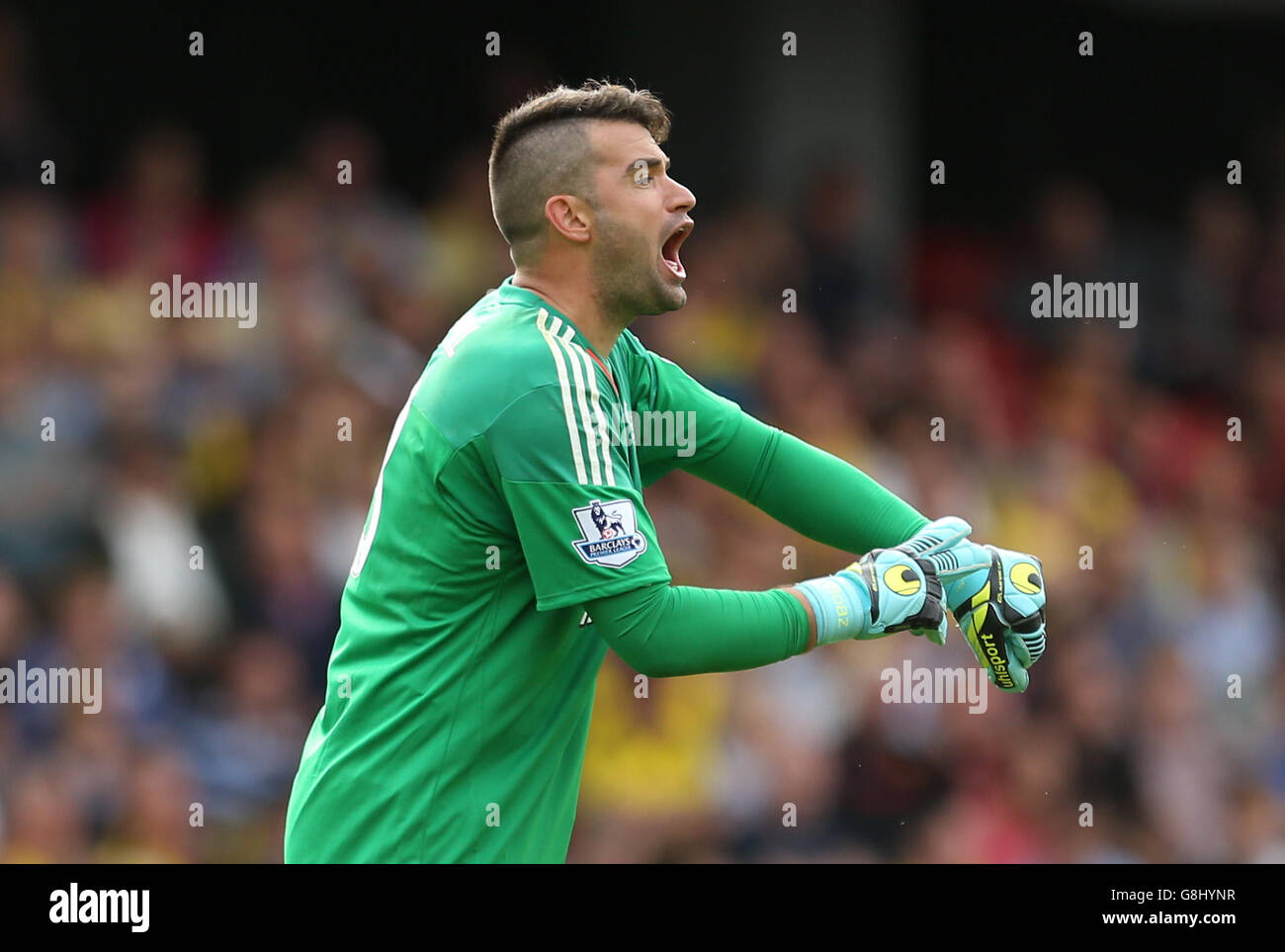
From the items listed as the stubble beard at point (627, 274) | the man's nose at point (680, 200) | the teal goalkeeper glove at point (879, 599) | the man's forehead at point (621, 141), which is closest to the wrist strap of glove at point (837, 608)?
the teal goalkeeper glove at point (879, 599)

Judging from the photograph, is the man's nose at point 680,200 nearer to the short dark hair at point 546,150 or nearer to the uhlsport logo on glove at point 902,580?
the short dark hair at point 546,150

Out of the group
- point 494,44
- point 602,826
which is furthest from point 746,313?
point 602,826

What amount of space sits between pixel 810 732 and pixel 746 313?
225 cm

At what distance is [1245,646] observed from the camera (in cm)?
821

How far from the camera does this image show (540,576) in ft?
10.5

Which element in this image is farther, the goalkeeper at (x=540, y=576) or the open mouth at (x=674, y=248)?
the open mouth at (x=674, y=248)

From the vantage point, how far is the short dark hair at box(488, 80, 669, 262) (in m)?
3.53

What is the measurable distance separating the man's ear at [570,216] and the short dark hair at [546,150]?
2 cm

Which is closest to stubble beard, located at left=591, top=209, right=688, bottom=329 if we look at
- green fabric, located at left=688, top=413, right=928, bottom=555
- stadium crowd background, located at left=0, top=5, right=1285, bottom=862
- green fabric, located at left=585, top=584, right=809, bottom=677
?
green fabric, located at left=688, top=413, right=928, bottom=555

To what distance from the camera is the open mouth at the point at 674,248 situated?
3590 mm

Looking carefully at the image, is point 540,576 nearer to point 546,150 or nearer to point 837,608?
point 837,608

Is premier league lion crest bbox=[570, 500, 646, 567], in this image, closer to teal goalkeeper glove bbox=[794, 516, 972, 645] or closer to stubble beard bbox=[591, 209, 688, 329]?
teal goalkeeper glove bbox=[794, 516, 972, 645]

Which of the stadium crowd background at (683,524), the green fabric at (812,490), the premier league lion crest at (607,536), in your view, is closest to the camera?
the premier league lion crest at (607,536)

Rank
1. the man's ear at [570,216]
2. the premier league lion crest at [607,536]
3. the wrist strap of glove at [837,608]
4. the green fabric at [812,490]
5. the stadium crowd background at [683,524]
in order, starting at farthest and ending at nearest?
1. the stadium crowd background at [683,524]
2. the green fabric at [812,490]
3. the man's ear at [570,216]
4. the wrist strap of glove at [837,608]
5. the premier league lion crest at [607,536]
